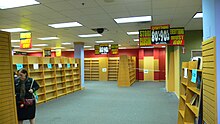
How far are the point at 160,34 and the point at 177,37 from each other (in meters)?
0.60

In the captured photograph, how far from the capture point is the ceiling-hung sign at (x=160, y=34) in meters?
6.39

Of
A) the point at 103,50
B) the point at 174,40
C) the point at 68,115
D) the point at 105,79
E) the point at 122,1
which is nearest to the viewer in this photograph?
the point at 122,1

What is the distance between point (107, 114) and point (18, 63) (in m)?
3.69

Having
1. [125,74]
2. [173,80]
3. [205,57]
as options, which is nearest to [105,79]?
[125,74]

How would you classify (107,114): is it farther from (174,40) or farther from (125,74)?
(125,74)

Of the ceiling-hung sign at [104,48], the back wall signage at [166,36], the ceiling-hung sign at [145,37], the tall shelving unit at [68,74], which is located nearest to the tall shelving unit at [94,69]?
the ceiling-hung sign at [104,48]

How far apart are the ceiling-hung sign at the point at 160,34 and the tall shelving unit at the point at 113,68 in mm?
11525

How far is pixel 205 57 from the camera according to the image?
2545 mm

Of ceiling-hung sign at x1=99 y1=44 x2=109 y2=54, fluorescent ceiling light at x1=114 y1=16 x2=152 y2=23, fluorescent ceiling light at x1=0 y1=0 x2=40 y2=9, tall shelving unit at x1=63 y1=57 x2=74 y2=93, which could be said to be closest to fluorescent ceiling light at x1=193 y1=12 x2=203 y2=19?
fluorescent ceiling light at x1=114 y1=16 x2=152 y2=23

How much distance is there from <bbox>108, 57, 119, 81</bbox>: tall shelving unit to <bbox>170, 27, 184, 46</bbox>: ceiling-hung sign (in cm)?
1155

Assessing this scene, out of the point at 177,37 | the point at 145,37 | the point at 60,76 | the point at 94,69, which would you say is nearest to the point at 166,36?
the point at 177,37

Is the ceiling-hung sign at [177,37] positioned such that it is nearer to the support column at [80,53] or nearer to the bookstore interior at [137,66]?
the bookstore interior at [137,66]

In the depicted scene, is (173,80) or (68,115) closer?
(68,115)

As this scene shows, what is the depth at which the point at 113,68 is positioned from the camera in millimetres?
18047
